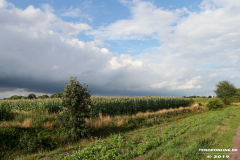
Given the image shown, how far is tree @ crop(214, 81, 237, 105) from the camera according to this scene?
42844mm

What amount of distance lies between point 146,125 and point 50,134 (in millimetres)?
10289

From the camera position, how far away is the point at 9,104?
21.0 metres

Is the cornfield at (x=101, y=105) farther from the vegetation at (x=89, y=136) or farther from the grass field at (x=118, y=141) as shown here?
the grass field at (x=118, y=141)

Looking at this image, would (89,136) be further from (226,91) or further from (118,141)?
(226,91)

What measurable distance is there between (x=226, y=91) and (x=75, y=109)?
47.0 m

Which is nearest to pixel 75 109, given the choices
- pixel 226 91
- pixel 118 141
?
pixel 118 141

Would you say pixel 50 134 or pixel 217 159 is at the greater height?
pixel 217 159

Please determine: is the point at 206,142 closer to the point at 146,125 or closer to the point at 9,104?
the point at 146,125

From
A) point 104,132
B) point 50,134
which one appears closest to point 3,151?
point 50,134

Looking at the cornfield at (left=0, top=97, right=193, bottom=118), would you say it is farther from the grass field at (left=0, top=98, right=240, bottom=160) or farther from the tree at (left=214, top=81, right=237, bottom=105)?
the tree at (left=214, top=81, right=237, bottom=105)

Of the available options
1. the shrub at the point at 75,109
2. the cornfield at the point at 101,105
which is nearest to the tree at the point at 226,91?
the cornfield at the point at 101,105

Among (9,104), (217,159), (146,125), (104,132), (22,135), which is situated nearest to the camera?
(217,159)

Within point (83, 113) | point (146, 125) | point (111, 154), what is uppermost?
point (83, 113)

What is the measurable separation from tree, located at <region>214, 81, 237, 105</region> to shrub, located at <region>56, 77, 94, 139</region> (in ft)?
151
